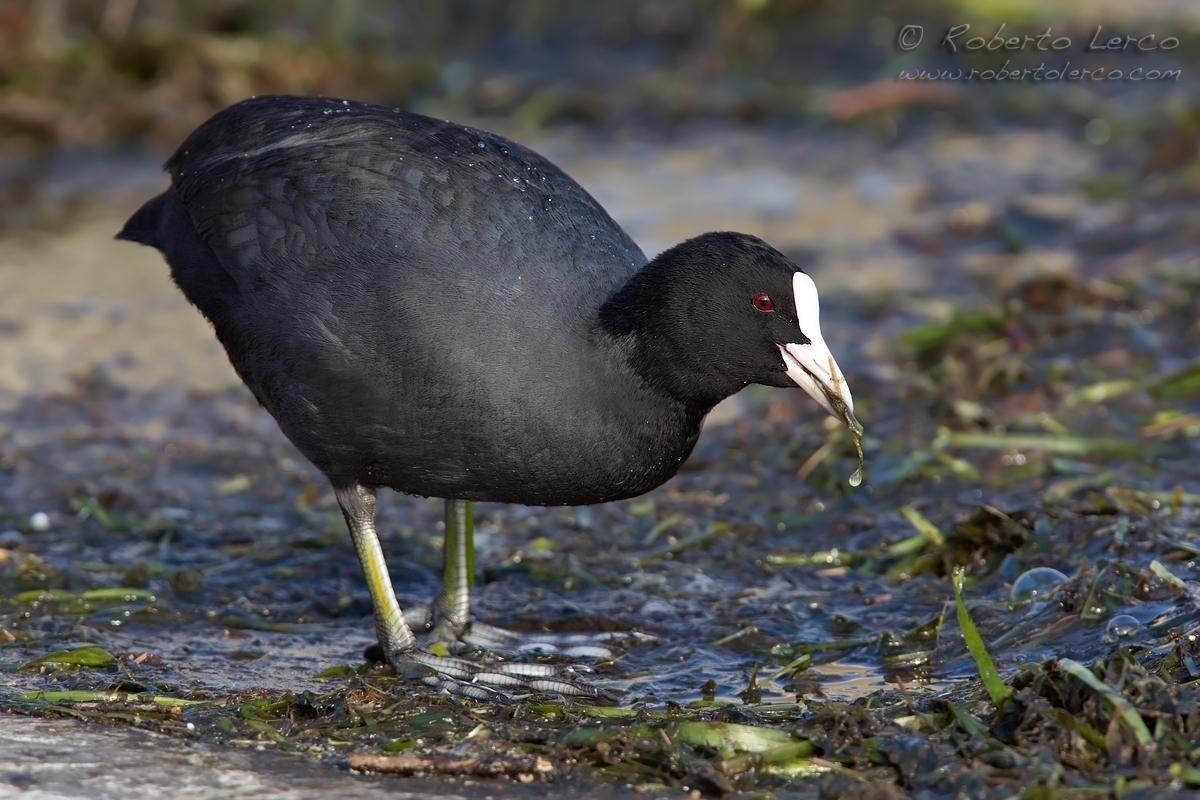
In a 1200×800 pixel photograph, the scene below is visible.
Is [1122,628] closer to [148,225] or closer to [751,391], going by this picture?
[751,391]

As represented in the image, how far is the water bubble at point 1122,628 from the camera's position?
4.36 m

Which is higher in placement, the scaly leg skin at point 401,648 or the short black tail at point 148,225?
the short black tail at point 148,225

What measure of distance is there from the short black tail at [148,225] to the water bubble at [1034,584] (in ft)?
8.97

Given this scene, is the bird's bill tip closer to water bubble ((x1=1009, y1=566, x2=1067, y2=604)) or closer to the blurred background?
the blurred background

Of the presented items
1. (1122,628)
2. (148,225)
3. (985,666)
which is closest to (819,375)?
(985,666)

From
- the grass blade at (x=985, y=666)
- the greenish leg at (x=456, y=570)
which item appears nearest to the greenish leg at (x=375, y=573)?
the greenish leg at (x=456, y=570)

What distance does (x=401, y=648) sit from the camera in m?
4.68

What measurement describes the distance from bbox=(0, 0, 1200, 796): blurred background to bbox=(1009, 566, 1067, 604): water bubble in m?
→ 0.01

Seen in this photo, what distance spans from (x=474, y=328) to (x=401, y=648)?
0.97 metres

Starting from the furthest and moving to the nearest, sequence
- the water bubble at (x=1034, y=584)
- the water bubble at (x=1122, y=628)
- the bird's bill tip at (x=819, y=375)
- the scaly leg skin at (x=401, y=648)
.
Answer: the water bubble at (x=1034, y=584) → the scaly leg skin at (x=401, y=648) → the water bubble at (x=1122, y=628) → the bird's bill tip at (x=819, y=375)

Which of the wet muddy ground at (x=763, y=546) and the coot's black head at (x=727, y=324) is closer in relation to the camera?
the wet muddy ground at (x=763, y=546)

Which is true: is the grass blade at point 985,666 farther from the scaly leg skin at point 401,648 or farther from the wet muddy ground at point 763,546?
→ the scaly leg skin at point 401,648

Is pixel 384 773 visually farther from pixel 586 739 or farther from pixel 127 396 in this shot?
pixel 127 396

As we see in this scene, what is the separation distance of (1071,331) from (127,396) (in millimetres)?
3828
